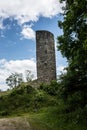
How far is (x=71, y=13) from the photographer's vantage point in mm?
15406

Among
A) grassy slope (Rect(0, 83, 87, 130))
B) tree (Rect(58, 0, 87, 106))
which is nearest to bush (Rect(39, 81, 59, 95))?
grassy slope (Rect(0, 83, 87, 130))

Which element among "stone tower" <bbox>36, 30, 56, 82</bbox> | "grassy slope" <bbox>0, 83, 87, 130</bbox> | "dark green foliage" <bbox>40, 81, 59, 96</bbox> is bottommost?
"grassy slope" <bbox>0, 83, 87, 130</bbox>

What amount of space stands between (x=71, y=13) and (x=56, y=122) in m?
6.38

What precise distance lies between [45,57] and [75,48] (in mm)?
21416

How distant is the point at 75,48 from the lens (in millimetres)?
15789

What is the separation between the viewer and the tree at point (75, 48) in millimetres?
14586

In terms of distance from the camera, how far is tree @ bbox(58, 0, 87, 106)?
1459 centimetres

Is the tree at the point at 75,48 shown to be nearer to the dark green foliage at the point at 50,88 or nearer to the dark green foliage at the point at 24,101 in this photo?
the dark green foliage at the point at 24,101

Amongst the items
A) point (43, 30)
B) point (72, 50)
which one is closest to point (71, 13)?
point (72, 50)

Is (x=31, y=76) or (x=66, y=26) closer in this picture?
(x=66, y=26)

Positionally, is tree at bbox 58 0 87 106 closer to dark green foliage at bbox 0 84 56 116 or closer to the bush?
dark green foliage at bbox 0 84 56 116

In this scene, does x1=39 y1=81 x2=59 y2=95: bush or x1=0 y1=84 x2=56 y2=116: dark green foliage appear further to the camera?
x1=39 y1=81 x2=59 y2=95: bush

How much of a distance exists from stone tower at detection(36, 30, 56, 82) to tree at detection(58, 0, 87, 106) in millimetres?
17566

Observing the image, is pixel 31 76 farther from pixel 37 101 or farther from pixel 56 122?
pixel 56 122
